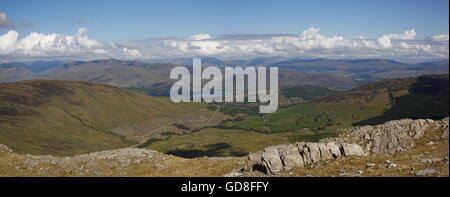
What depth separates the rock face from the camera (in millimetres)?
50625

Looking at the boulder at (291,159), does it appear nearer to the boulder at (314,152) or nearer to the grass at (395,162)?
the grass at (395,162)

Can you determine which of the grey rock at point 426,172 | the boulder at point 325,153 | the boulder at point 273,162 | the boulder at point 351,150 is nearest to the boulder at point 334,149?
the boulder at point 325,153

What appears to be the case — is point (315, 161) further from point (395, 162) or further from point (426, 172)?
point (426, 172)

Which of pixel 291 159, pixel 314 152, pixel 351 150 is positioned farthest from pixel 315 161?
pixel 351 150

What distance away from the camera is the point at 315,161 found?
50.6 meters

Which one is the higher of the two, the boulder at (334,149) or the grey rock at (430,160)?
the grey rock at (430,160)

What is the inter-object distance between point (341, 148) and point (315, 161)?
4955 mm

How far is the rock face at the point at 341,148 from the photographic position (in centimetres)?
5062

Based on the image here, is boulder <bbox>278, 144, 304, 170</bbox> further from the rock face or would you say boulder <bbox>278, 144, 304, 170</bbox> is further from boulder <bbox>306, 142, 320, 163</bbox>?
boulder <bbox>306, 142, 320, 163</bbox>
